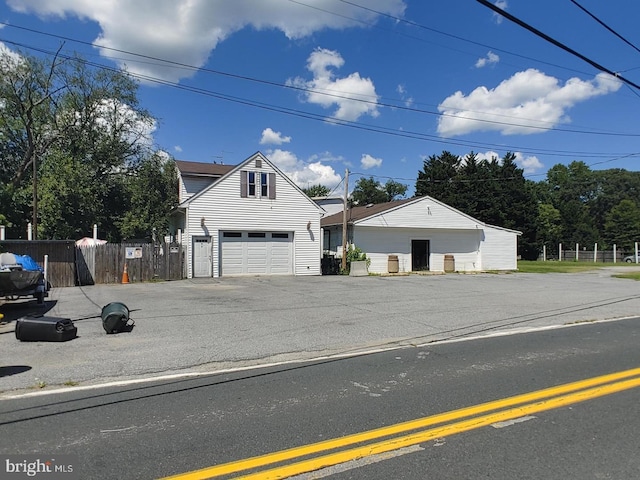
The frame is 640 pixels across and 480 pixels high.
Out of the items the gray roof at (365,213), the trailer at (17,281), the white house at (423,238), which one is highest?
the gray roof at (365,213)

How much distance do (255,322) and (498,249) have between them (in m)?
26.3

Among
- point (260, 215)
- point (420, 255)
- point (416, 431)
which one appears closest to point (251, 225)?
point (260, 215)

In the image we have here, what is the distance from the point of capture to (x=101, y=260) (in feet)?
67.1

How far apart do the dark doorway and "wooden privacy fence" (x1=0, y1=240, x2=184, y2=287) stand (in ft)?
50.2

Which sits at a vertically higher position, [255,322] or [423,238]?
[423,238]

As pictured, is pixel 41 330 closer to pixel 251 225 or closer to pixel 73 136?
pixel 251 225

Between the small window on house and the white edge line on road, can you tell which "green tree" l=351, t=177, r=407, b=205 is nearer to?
the small window on house

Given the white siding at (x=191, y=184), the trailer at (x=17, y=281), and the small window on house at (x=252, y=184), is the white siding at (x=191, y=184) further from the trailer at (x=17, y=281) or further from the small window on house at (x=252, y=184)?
the trailer at (x=17, y=281)

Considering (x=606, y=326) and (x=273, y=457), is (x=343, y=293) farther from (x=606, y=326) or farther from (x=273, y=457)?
(x=273, y=457)

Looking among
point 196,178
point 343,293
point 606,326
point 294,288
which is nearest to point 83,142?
point 196,178

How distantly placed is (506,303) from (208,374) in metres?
10.1

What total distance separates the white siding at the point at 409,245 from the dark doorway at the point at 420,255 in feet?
1.22

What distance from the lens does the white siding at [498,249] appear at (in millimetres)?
31656

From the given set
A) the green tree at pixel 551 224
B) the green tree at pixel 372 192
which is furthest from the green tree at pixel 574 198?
the green tree at pixel 372 192
